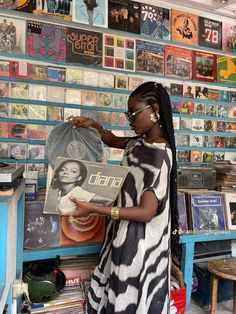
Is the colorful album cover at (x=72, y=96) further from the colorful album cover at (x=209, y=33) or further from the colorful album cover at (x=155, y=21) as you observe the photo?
the colorful album cover at (x=209, y=33)

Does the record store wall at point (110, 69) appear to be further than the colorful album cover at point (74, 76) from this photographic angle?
No

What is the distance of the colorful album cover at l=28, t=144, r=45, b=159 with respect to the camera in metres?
2.26

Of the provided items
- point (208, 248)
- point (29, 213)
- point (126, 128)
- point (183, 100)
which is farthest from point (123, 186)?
point (183, 100)

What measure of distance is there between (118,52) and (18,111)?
93 cm

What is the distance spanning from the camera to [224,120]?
298 cm

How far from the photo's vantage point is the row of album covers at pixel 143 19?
228 centimetres

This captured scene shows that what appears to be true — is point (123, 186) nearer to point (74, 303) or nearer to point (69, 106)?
point (74, 303)

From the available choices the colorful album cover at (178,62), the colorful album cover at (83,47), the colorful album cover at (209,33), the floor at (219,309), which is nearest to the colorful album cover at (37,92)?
the colorful album cover at (83,47)

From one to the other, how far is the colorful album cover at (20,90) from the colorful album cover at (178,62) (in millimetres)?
1201

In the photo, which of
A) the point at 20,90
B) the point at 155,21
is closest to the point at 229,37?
the point at 155,21

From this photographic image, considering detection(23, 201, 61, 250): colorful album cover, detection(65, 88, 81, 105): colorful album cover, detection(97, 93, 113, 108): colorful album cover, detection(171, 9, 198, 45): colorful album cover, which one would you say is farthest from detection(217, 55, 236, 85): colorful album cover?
detection(23, 201, 61, 250): colorful album cover

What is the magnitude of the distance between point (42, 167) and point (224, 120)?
1763 mm

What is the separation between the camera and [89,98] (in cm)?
243

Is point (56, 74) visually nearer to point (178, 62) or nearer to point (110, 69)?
point (110, 69)
